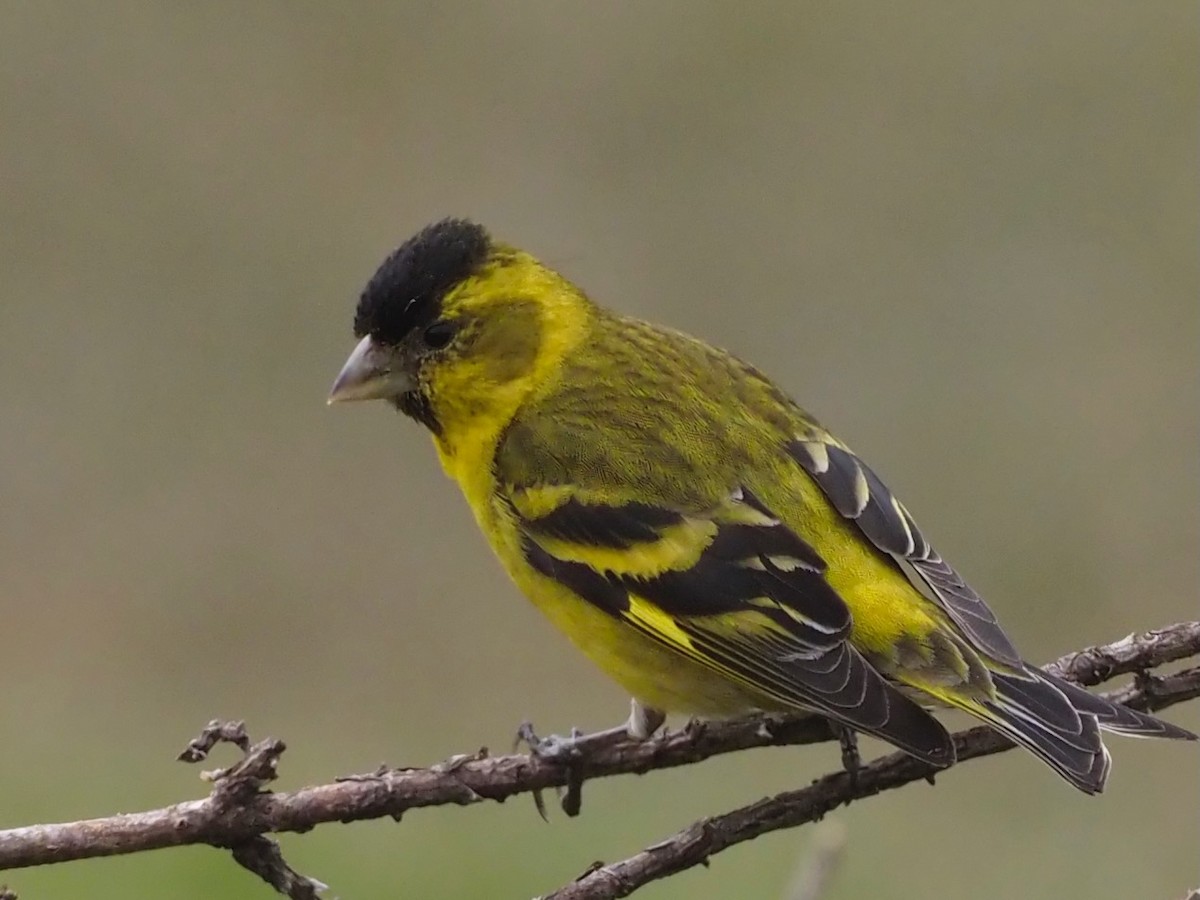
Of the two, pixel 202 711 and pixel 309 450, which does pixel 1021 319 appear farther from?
pixel 202 711

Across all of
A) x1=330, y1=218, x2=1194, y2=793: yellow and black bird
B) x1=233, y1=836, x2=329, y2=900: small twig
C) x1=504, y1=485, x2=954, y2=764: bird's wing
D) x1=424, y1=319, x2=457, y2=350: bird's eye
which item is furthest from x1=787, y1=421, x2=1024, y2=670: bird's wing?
x1=233, y1=836, x2=329, y2=900: small twig

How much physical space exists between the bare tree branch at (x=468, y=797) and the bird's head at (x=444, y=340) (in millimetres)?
875

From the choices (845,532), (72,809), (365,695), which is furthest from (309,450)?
(845,532)

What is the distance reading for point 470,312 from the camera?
9.68 feet

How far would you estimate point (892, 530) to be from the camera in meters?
2.70

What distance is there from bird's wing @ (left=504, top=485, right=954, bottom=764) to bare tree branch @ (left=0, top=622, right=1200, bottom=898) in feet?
0.51

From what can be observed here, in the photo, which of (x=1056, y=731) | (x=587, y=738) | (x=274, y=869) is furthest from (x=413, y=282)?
(x=1056, y=731)

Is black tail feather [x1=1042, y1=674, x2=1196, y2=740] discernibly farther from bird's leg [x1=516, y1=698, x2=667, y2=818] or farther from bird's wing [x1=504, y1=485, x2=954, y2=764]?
bird's leg [x1=516, y1=698, x2=667, y2=818]

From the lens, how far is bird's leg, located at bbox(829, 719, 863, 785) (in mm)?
2126

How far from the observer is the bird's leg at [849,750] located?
213cm

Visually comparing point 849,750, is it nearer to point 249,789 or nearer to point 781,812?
point 781,812

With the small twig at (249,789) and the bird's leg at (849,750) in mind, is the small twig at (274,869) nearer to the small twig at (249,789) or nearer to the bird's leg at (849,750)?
the small twig at (249,789)

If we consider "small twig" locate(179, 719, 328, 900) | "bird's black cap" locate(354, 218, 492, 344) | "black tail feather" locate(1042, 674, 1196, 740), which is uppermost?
"bird's black cap" locate(354, 218, 492, 344)

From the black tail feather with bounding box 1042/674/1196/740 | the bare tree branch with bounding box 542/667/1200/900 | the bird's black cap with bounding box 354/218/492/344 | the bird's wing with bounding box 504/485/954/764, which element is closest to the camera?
the bare tree branch with bounding box 542/667/1200/900
